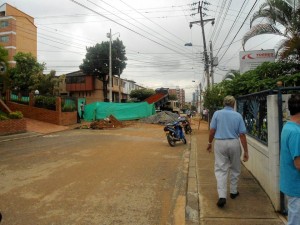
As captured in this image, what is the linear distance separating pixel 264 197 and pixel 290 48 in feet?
21.7

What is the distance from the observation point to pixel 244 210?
5.01 metres

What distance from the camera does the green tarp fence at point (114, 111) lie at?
1159 inches

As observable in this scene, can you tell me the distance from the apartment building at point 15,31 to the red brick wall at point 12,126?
39423mm

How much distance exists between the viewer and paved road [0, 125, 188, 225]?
5.06 metres

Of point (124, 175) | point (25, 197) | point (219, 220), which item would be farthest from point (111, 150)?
point (219, 220)

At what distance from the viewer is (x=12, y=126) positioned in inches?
725

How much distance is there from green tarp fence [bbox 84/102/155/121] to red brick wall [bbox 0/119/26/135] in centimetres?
1034

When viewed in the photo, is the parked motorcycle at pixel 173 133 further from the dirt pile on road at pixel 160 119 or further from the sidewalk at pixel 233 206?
the dirt pile on road at pixel 160 119

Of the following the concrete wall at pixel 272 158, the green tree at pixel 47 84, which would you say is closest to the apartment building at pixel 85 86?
the green tree at pixel 47 84

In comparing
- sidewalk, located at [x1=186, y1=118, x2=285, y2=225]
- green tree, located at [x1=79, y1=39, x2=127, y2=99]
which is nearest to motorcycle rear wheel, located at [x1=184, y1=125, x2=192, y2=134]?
sidewalk, located at [x1=186, y1=118, x2=285, y2=225]

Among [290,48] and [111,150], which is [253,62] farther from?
[111,150]

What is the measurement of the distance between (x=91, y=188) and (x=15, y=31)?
57.8m

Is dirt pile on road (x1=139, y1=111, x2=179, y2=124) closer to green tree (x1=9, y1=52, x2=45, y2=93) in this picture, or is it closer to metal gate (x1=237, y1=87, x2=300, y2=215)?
green tree (x1=9, y1=52, x2=45, y2=93)

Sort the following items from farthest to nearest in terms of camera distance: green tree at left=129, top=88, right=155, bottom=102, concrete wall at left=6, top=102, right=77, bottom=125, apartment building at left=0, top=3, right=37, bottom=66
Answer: green tree at left=129, top=88, right=155, bottom=102, apartment building at left=0, top=3, right=37, bottom=66, concrete wall at left=6, top=102, right=77, bottom=125
